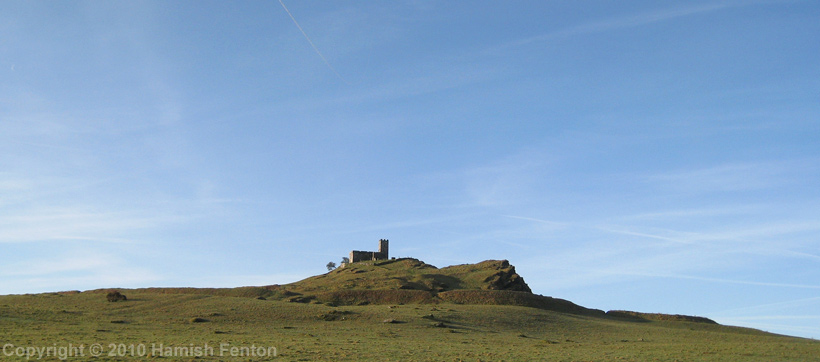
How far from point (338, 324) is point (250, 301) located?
1499 centimetres

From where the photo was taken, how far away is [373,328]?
50812 millimetres

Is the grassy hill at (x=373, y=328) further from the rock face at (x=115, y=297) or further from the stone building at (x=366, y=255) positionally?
the stone building at (x=366, y=255)

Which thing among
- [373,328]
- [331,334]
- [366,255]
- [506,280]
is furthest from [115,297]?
[366,255]

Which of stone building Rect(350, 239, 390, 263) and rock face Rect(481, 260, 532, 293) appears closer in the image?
rock face Rect(481, 260, 532, 293)

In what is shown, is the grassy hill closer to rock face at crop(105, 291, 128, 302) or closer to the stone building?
rock face at crop(105, 291, 128, 302)

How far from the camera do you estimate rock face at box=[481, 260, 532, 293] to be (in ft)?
274

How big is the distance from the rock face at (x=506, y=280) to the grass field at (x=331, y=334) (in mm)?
15257

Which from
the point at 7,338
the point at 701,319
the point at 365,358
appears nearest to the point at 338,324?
the point at 365,358

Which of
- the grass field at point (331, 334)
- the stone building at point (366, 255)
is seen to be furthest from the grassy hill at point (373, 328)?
the stone building at point (366, 255)

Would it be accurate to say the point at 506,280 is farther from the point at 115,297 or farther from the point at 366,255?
the point at 115,297

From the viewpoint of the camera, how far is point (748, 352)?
149 feet

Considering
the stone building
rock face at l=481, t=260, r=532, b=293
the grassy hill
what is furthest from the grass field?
the stone building

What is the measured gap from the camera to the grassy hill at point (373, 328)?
36.0 meters

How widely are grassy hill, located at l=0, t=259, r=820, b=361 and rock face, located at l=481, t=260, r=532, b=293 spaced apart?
8.5 inches
